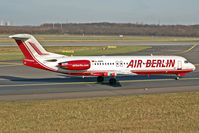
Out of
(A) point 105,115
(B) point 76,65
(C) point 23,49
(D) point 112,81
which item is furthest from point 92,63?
(A) point 105,115

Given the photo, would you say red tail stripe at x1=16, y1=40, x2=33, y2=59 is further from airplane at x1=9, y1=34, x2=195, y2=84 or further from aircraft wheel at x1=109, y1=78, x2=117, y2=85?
aircraft wheel at x1=109, y1=78, x2=117, y2=85

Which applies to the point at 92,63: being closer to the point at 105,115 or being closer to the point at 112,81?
the point at 112,81

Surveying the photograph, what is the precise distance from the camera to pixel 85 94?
26.3 m

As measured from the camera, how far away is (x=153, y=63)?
104 ft

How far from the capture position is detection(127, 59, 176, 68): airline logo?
1238 inches

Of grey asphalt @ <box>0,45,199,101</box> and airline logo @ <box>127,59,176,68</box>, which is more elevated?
airline logo @ <box>127,59,176,68</box>

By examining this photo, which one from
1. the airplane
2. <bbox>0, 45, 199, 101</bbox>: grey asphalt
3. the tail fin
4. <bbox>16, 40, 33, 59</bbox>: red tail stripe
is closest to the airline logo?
the airplane

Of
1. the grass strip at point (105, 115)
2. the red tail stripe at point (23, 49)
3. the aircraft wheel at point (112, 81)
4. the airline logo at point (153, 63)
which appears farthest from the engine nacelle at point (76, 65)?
the grass strip at point (105, 115)

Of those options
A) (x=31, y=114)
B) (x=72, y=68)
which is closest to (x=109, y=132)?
(x=31, y=114)

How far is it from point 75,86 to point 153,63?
9.16 meters

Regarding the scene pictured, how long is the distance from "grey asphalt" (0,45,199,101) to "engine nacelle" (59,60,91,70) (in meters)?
2.02

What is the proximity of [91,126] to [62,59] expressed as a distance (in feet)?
50.4

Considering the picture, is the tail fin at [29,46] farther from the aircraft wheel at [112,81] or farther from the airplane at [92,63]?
the aircraft wheel at [112,81]

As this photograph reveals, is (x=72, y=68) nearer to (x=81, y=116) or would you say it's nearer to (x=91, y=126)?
(x=81, y=116)
